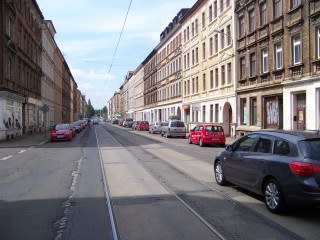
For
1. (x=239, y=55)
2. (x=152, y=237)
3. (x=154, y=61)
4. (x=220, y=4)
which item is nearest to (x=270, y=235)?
(x=152, y=237)

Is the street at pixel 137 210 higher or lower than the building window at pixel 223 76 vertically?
lower

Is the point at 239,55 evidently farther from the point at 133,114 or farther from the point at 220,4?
the point at 133,114

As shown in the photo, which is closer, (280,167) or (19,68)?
(280,167)

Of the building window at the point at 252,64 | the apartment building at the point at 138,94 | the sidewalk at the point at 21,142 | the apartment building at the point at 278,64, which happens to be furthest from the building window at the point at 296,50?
the apartment building at the point at 138,94

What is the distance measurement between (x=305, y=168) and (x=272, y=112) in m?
21.8

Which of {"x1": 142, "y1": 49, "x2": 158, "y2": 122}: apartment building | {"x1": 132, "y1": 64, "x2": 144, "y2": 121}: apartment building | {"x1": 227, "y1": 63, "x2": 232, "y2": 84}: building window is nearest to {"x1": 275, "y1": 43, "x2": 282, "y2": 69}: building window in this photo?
{"x1": 227, "y1": 63, "x2": 232, "y2": 84}: building window

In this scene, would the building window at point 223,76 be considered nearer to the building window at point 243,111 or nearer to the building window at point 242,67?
the building window at point 242,67

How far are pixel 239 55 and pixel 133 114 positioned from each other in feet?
278

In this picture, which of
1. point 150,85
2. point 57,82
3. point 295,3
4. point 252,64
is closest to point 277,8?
point 295,3

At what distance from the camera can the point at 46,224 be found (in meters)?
6.48

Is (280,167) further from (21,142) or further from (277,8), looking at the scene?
(21,142)

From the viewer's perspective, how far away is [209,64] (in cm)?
4134

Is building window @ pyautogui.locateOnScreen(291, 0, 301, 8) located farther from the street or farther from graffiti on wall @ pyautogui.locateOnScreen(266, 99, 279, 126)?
the street

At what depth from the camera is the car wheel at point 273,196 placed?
22.9 ft
